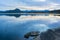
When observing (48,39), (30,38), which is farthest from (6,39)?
(48,39)

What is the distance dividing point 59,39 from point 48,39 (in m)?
1.58

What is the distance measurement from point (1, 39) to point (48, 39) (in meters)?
8.13

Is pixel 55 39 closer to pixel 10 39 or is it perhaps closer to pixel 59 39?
pixel 59 39

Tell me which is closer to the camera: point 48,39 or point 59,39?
point 59,39

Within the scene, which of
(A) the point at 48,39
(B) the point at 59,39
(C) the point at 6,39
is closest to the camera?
(B) the point at 59,39

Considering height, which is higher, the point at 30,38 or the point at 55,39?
the point at 55,39

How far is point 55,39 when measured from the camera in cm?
1198

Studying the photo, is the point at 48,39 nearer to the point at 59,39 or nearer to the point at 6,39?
the point at 59,39

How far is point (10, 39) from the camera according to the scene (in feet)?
62.3

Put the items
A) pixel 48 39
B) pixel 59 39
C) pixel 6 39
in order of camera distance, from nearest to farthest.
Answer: pixel 59 39
pixel 48 39
pixel 6 39

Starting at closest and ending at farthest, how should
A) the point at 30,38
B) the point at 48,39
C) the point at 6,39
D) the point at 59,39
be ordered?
1. the point at 59,39
2. the point at 48,39
3. the point at 30,38
4. the point at 6,39

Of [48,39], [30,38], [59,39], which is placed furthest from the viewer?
[30,38]

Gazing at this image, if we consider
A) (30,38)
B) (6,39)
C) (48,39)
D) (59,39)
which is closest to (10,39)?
(6,39)

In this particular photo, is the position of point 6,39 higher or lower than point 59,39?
lower
